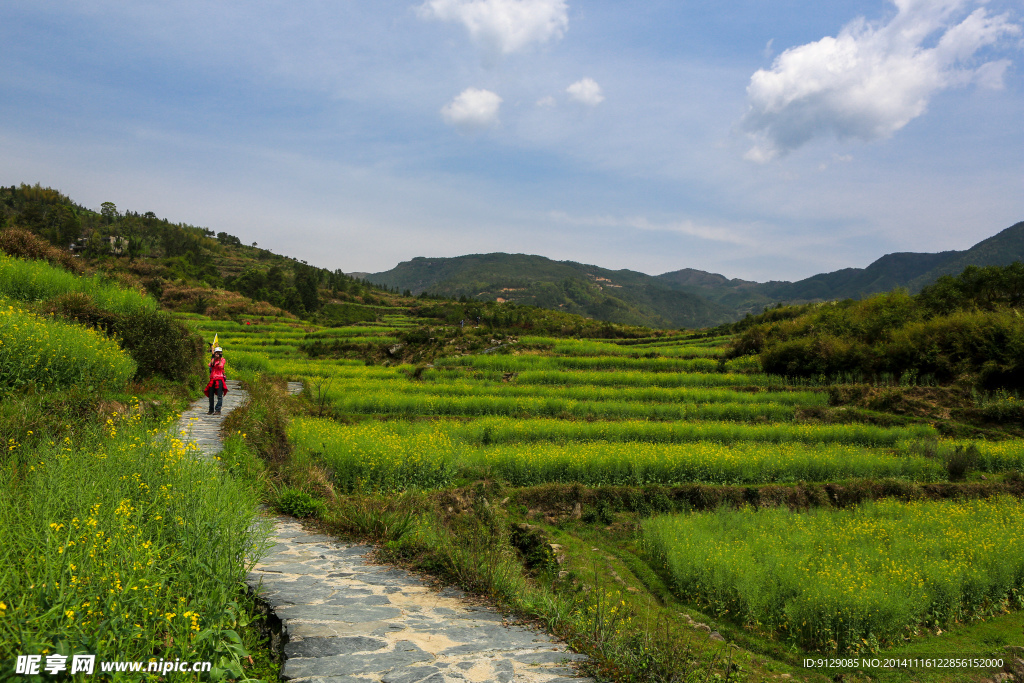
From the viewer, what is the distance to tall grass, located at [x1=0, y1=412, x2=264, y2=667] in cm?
306

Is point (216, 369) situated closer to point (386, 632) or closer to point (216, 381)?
point (216, 381)

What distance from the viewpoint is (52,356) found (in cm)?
957

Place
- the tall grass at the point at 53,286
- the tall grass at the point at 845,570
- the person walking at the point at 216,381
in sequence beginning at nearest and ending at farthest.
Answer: the tall grass at the point at 845,570
the person walking at the point at 216,381
the tall grass at the point at 53,286

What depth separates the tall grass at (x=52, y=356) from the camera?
9.02m

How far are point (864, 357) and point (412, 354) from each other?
27907 millimetres

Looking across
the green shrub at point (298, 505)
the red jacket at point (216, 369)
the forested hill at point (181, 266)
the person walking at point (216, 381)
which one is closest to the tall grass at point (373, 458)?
the green shrub at point (298, 505)

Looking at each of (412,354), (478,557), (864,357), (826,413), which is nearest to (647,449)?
(478,557)

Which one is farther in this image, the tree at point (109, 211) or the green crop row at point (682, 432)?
the tree at point (109, 211)

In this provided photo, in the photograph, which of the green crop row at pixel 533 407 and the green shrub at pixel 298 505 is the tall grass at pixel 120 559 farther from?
the green crop row at pixel 533 407

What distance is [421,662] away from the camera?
13.7 feet

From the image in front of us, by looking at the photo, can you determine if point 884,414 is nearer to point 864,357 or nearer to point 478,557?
point 864,357

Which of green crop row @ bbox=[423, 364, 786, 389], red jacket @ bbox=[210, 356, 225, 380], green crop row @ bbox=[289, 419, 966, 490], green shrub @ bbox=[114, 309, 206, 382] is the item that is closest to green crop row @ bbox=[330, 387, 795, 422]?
green crop row @ bbox=[289, 419, 966, 490]

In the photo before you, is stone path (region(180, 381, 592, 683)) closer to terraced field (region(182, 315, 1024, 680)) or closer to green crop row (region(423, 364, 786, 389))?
terraced field (region(182, 315, 1024, 680))

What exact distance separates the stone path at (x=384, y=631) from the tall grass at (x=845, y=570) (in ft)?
17.3
